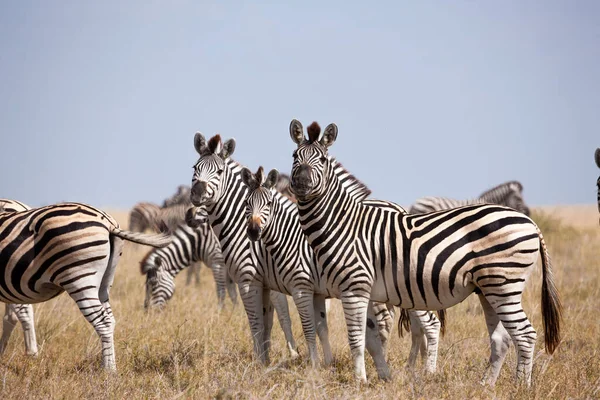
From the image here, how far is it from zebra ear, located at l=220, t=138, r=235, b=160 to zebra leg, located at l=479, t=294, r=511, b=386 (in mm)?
3469

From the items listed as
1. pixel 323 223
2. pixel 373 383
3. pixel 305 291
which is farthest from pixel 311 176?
pixel 373 383

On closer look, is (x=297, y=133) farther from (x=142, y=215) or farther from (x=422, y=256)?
(x=142, y=215)

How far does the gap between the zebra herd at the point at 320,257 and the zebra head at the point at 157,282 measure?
381cm

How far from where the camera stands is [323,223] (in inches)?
272

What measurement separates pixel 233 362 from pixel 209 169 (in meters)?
2.29

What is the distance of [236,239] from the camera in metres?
8.22

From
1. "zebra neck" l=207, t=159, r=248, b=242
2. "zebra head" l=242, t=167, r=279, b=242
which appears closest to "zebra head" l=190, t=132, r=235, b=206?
"zebra neck" l=207, t=159, r=248, b=242

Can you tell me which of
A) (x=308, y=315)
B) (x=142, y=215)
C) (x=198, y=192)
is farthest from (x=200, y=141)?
(x=142, y=215)

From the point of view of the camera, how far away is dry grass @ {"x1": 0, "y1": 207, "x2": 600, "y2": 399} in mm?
6148

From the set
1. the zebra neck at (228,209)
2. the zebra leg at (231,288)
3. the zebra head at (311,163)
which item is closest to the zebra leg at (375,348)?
the zebra head at (311,163)

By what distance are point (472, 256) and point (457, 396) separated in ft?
4.33

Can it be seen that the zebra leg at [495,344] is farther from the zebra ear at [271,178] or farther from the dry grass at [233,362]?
the zebra ear at [271,178]

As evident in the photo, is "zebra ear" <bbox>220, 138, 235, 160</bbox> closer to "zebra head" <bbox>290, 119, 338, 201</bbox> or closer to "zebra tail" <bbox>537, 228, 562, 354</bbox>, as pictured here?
"zebra head" <bbox>290, 119, 338, 201</bbox>

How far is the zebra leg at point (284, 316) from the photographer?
27.1 feet
